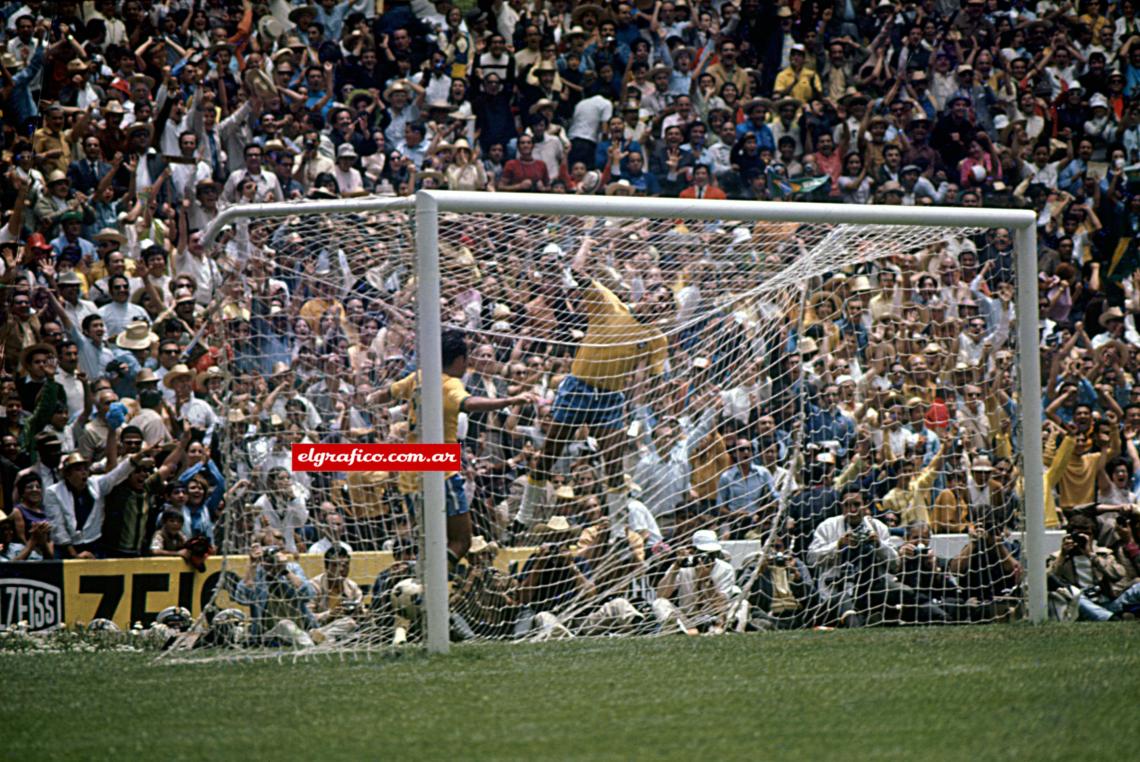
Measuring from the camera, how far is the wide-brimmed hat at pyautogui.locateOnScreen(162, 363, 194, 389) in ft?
39.8

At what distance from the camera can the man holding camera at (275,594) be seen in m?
8.36

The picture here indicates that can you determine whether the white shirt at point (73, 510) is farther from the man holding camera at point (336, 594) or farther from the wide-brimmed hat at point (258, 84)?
the wide-brimmed hat at point (258, 84)

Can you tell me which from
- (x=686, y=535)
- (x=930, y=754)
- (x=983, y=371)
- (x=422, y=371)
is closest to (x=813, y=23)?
(x=983, y=371)

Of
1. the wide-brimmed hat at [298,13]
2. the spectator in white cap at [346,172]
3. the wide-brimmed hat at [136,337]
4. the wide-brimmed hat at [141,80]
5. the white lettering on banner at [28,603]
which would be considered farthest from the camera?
the wide-brimmed hat at [298,13]

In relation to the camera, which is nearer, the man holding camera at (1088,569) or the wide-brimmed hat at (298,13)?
the man holding camera at (1088,569)

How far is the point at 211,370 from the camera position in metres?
12.4

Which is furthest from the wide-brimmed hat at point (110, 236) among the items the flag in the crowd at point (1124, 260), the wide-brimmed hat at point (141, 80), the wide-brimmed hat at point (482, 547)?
the flag in the crowd at point (1124, 260)

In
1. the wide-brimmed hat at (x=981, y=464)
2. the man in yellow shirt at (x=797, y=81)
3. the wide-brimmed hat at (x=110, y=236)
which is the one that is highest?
the man in yellow shirt at (x=797, y=81)

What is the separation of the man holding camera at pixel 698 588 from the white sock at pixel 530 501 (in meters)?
0.86

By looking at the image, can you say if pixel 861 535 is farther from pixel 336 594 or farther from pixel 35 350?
pixel 35 350

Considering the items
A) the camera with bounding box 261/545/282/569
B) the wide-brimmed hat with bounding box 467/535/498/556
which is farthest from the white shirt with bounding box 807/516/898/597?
the camera with bounding box 261/545/282/569

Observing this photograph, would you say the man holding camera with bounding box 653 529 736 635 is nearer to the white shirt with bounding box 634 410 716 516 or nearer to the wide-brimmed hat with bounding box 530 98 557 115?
the white shirt with bounding box 634 410 716 516

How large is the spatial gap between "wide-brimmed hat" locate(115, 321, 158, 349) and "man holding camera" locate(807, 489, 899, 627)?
5561mm

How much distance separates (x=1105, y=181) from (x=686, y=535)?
10182 mm
